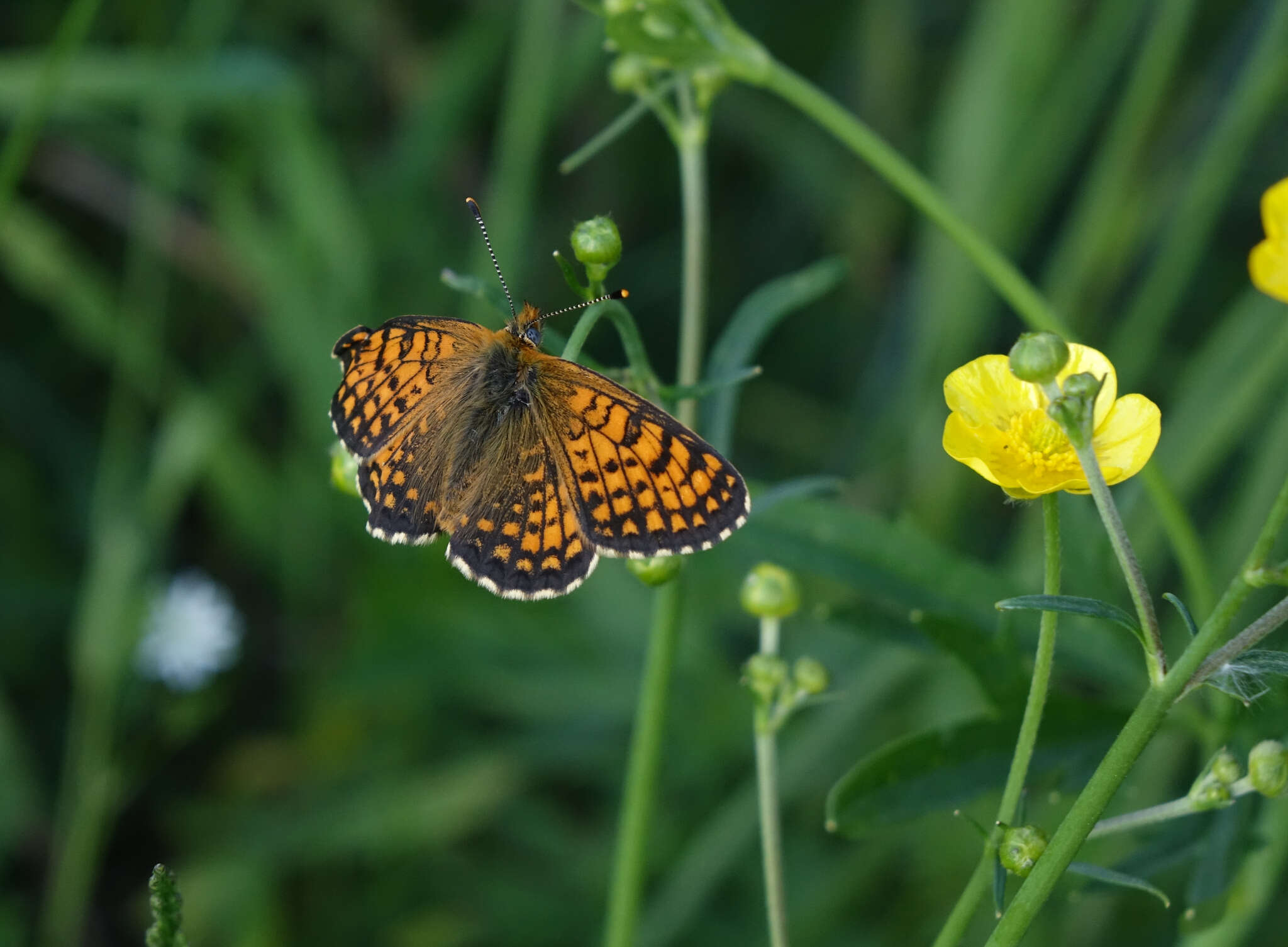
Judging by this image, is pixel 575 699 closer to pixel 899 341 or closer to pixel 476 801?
pixel 476 801

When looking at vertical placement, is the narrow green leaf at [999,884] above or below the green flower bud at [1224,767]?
below

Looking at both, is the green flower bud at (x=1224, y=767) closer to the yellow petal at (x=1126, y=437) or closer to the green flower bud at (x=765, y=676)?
the yellow petal at (x=1126, y=437)

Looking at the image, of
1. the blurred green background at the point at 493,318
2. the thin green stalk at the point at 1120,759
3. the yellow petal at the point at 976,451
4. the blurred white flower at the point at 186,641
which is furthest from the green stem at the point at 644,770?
the blurred white flower at the point at 186,641

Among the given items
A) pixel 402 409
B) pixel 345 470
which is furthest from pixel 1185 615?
pixel 402 409

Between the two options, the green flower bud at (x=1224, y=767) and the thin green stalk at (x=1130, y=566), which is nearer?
the thin green stalk at (x=1130, y=566)

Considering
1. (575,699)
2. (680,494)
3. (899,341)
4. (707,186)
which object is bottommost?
(680,494)

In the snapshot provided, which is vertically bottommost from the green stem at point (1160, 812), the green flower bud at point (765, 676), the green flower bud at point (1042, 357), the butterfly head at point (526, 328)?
the green stem at point (1160, 812)

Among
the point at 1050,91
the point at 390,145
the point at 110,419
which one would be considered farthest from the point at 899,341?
the point at 110,419
